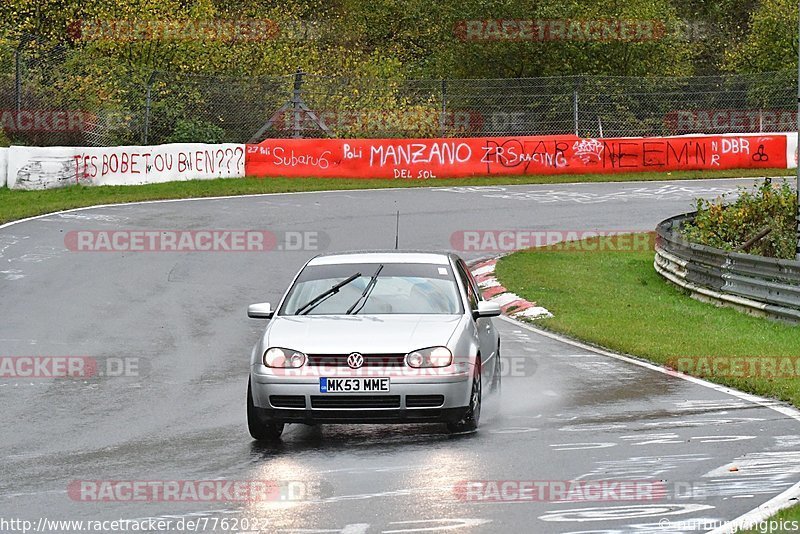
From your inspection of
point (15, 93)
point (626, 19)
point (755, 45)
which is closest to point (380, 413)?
point (15, 93)

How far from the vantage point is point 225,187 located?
31.7 metres

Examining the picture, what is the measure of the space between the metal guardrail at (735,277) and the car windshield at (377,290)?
6.70 meters

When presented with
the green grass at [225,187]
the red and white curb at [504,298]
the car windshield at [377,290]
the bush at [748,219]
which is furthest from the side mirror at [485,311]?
the green grass at [225,187]

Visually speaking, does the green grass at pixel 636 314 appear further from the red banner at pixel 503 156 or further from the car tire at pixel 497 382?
the red banner at pixel 503 156

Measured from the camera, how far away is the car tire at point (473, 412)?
10273 millimetres

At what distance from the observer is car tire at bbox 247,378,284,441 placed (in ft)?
33.1

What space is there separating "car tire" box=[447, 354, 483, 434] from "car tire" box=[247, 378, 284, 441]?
1.32 metres

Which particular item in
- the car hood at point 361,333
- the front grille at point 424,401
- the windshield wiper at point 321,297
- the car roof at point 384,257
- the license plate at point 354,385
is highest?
the car roof at point 384,257

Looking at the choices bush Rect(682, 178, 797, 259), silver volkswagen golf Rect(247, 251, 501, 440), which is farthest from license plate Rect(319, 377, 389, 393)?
bush Rect(682, 178, 797, 259)

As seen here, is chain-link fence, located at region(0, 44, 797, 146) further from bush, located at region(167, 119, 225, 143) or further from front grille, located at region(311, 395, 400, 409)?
front grille, located at region(311, 395, 400, 409)

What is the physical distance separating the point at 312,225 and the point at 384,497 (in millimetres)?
17762

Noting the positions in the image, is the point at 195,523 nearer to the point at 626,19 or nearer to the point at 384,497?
the point at 384,497

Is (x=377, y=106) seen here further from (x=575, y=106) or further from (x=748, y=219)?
(x=748, y=219)

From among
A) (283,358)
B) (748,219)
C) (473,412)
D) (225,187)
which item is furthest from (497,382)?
(225,187)
